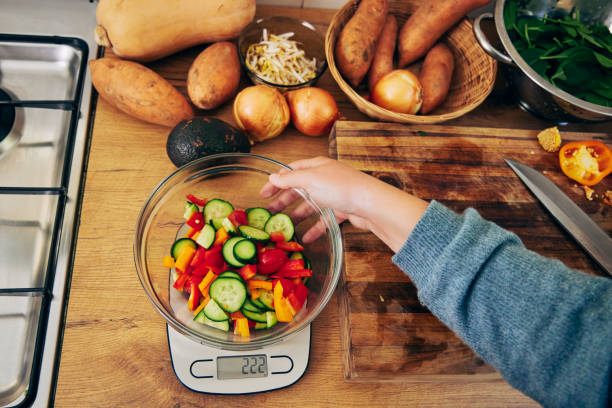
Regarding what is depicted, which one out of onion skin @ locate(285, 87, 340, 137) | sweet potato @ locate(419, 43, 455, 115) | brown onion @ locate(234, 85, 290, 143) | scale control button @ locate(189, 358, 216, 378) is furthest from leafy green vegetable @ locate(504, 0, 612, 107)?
scale control button @ locate(189, 358, 216, 378)

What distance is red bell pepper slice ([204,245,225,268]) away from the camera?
0.83m

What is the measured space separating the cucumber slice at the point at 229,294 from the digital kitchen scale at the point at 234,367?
0.13 meters

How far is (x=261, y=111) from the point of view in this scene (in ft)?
3.16

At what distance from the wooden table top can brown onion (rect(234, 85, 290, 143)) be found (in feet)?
0.76

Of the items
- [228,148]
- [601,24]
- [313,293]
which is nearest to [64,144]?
[228,148]

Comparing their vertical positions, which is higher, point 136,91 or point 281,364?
point 136,91

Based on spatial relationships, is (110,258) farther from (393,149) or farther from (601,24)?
(601,24)

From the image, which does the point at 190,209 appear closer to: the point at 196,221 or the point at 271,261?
the point at 196,221

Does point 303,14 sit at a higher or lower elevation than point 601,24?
lower

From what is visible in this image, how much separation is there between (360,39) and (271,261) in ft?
2.20

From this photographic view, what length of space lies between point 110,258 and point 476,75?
1.10 metres

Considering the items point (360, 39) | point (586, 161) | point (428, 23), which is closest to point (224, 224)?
point (360, 39)

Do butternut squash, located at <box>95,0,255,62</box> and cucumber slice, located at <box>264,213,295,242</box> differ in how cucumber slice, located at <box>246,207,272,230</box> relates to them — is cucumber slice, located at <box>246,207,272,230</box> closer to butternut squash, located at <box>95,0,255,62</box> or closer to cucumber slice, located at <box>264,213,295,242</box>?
cucumber slice, located at <box>264,213,295,242</box>

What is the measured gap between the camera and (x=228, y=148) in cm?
95
